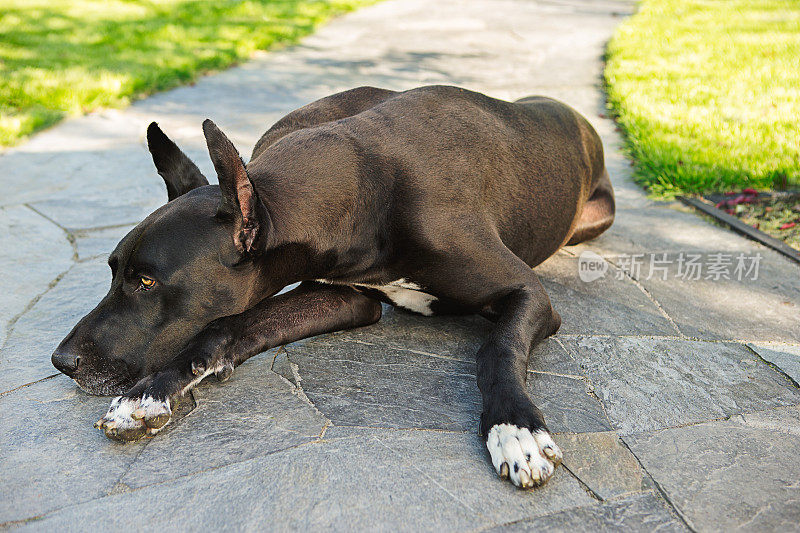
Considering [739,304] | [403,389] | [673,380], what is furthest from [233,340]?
[739,304]

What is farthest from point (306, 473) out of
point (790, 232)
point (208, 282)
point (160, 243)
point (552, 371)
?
point (790, 232)

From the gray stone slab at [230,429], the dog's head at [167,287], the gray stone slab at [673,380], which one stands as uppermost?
the dog's head at [167,287]

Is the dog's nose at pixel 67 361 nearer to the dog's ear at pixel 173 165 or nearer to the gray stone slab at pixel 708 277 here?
the dog's ear at pixel 173 165

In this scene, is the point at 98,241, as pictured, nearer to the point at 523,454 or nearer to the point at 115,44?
the point at 523,454

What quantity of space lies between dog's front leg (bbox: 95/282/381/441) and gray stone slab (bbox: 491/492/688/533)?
4.36 feet

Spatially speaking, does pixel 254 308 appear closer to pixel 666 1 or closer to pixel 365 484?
pixel 365 484

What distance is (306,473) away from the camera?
2.39 meters

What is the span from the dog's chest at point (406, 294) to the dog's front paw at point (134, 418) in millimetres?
923

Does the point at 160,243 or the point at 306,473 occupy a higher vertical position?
the point at 160,243

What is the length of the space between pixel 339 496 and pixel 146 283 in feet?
3.67

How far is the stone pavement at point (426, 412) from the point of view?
2279 millimetres

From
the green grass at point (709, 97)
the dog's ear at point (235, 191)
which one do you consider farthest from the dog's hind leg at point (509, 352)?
the green grass at point (709, 97)

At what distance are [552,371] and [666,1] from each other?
13024 millimetres

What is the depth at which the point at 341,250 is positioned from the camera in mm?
3055
